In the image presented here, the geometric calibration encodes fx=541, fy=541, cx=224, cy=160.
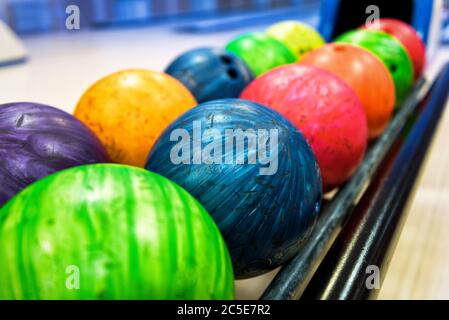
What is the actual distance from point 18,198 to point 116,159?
0.56m

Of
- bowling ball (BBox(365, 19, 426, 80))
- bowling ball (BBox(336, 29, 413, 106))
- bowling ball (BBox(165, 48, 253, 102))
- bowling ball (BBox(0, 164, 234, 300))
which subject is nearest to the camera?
bowling ball (BBox(0, 164, 234, 300))

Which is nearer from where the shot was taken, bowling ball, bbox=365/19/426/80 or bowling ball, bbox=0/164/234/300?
bowling ball, bbox=0/164/234/300

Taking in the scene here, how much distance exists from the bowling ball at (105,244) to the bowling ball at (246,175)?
196 millimetres

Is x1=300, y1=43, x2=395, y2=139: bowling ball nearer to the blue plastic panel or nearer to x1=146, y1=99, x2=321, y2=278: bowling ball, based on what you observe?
x1=146, y1=99, x2=321, y2=278: bowling ball

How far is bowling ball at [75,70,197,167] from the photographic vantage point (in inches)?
46.8

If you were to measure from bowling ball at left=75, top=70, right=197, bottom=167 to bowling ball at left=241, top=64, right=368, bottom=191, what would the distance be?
193mm

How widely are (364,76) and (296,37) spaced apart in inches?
25.1

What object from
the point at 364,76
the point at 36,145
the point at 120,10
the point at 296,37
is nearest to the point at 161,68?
the point at 296,37

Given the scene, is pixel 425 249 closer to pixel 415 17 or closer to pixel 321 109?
pixel 321 109

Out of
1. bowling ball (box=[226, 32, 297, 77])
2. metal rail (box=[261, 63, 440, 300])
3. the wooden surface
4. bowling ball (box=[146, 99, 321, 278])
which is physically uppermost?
bowling ball (box=[226, 32, 297, 77])

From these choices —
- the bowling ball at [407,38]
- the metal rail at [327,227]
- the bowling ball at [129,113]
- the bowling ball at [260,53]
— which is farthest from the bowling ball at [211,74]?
the bowling ball at [407,38]

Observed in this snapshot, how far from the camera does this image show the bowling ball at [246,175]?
2.77 feet

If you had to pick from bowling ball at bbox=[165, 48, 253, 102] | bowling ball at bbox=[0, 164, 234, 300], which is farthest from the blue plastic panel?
bowling ball at bbox=[0, 164, 234, 300]

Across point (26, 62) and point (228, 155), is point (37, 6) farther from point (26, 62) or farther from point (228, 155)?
point (228, 155)
